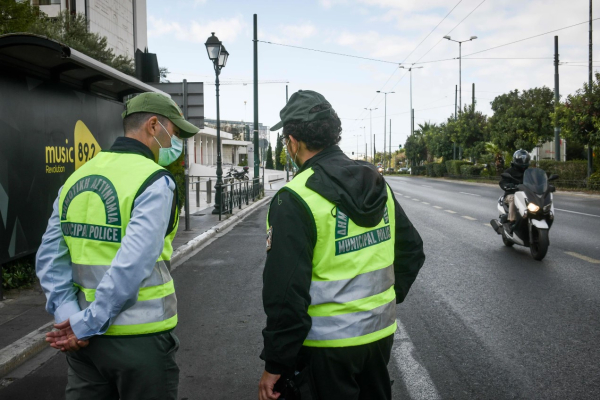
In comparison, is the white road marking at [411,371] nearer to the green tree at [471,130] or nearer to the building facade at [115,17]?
the building facade at [115,17]

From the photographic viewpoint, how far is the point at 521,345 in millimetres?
4824

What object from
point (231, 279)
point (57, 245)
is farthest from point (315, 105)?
point (231, 279)

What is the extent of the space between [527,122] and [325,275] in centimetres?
3777

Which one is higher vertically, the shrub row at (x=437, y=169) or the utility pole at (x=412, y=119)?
the utility pole at (x=412, y=119)

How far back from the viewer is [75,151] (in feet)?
27.4

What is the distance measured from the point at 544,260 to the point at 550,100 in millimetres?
31892

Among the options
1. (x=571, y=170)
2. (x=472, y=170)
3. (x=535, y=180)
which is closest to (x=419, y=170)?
(x=472, y=170)

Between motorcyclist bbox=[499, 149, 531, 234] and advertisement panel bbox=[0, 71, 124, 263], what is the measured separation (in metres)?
6.53

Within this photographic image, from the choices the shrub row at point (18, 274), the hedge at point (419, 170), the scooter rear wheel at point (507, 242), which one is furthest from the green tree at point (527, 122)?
the shrub row at point (18, 274)

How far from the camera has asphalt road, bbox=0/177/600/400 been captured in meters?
4.03

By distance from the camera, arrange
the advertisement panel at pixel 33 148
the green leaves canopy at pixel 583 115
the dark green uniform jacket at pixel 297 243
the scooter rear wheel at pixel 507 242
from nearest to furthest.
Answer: the dark green uniform jacket at pixel 297 243 < the advertisement panel at pixel 33 148 < the scooter rear wheel at pixel 507 242 < the green leaves canopy at pixel 583 115

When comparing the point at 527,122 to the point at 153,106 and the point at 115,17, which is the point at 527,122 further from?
the point at 153,106

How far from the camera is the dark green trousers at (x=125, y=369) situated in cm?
209

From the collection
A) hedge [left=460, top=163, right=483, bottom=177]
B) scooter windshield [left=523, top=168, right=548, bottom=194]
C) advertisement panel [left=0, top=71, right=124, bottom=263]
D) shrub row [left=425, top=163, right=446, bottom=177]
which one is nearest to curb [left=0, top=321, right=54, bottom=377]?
advertisement panel [left=0, top=71, right=124, bottom=263]
